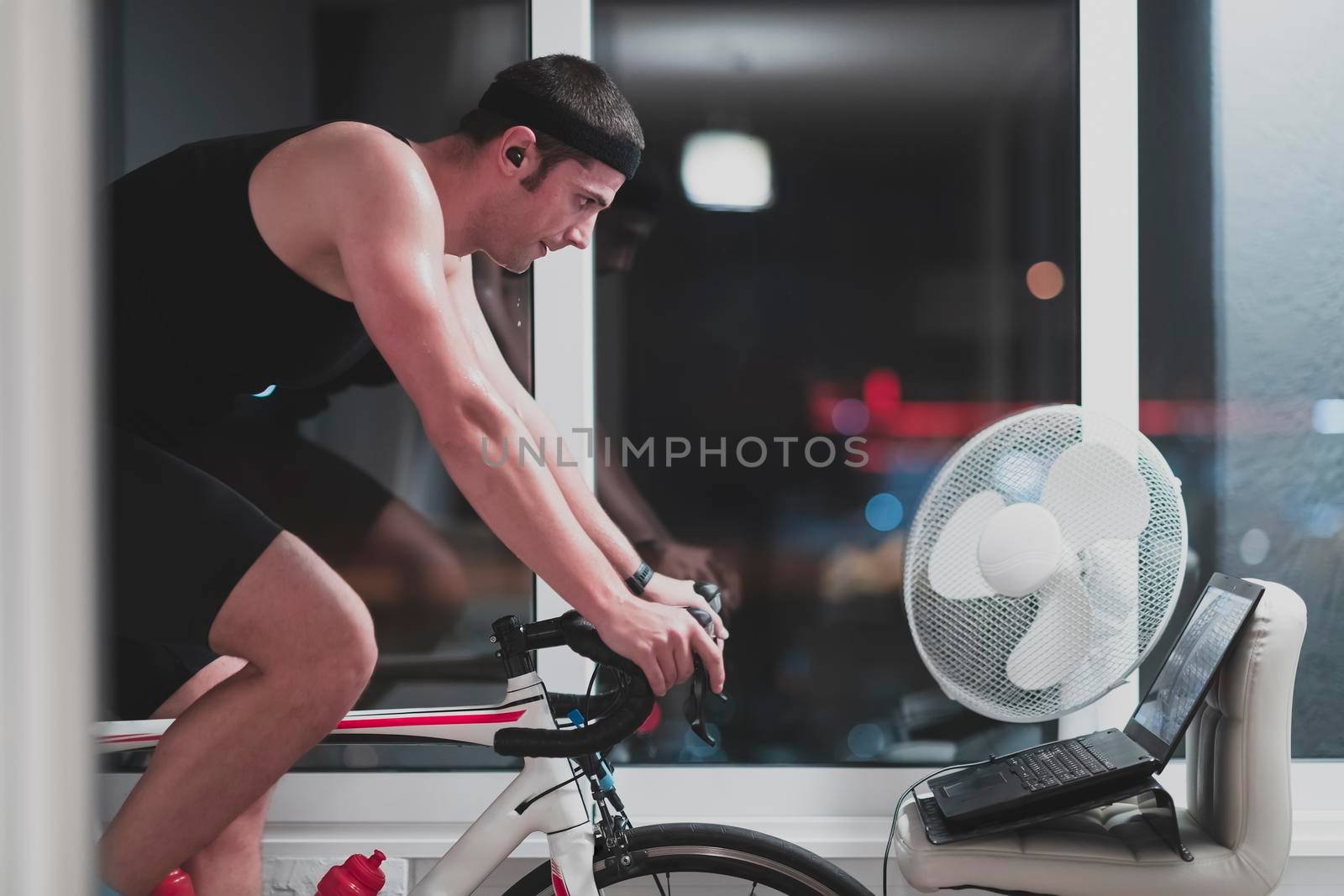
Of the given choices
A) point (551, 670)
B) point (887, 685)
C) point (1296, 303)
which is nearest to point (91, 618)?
point (551, 670)

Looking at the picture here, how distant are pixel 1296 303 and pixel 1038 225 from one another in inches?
18.8

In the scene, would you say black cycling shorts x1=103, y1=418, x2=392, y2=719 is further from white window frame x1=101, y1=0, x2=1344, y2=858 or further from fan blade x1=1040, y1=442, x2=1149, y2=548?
fan blade x1=1040, y1=442, x2=1149, y2=548

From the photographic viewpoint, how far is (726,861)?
4.01 feet

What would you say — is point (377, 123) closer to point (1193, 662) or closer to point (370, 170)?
point (370, 170)

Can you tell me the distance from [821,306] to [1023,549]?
27.2 inches

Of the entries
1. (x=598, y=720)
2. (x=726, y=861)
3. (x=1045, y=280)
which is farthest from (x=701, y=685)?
(x=1045, y=280)

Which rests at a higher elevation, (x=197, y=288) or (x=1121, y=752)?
(x=197, y=288)

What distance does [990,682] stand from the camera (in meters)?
1.34

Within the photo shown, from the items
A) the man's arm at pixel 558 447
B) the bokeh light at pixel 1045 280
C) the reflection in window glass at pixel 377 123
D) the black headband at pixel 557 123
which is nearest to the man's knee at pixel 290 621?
the man's arm at pixel 558 447

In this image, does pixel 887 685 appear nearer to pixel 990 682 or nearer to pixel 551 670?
pixel 990 682

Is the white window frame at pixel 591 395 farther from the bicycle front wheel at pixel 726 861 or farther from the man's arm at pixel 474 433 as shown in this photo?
the man's arm at pixel 474 433

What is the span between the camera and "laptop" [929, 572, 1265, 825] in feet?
3.89

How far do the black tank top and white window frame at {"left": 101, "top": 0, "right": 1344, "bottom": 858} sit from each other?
0.48 meters

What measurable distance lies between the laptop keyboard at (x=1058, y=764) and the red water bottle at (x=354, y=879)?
2.68 feet
